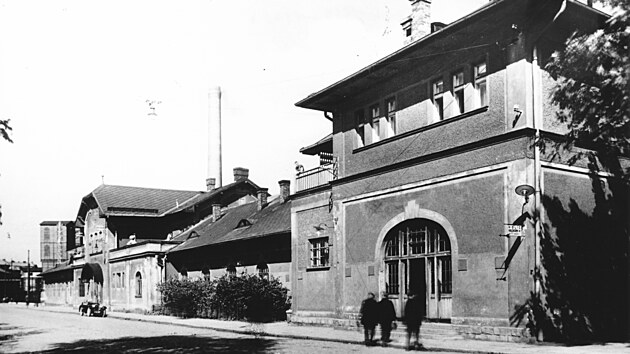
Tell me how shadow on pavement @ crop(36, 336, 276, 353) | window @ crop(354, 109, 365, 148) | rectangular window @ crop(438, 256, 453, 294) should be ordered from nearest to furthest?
shadow on pavement @ crop(36, 336, 276, 353) → rectangular window @ crop(438, 256, 453, 294) → window @ crop(354, 109, 365, 148)

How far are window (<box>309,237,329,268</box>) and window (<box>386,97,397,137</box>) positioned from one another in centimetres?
464

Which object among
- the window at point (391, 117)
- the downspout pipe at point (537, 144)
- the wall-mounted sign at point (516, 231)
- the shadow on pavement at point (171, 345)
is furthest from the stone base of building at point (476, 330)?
the window at point (391, 117)

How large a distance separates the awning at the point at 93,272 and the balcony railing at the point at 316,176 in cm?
2627

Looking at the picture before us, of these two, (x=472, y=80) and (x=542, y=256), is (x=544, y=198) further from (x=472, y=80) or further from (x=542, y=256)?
(x=472, y=80)

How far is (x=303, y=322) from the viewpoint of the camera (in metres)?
23.1

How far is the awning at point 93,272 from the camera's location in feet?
150

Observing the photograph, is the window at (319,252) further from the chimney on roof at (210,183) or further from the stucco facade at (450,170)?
the chimney on roof at (210,183)

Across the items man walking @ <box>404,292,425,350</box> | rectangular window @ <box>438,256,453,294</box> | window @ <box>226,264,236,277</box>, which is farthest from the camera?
window @ <box>226,264,236,277</box>

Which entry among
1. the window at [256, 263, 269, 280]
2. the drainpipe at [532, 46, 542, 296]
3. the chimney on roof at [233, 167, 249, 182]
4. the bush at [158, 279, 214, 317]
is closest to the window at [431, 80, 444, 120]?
the drainpipe at [532, 46, 542, 296]

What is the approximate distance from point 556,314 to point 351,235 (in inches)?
287

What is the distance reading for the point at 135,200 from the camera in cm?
4841

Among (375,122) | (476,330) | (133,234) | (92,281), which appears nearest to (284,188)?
(375,122)

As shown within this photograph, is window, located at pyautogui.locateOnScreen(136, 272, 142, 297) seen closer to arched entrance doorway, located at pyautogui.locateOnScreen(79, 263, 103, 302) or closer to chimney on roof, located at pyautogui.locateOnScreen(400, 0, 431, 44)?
arched entrance doorway, located at pyautogui.locateOnScreen(79, 263, 103, 302)

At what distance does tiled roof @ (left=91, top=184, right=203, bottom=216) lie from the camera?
4653cm
